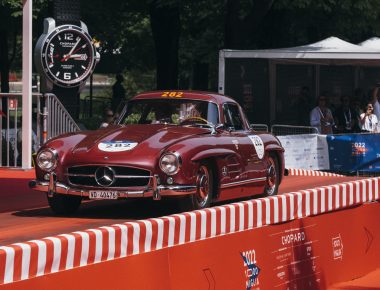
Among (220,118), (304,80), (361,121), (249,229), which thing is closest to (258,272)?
(249,229)

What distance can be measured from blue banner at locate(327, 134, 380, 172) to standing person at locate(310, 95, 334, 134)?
A: 103cm

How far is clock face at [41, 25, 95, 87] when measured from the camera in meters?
21.7

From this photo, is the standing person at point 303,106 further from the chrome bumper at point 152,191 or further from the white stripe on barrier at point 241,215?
the white stripe on barrier at point 241,215

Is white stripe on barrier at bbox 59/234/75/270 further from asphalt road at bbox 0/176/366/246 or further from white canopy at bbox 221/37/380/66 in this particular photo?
white canopy at bbox 221/37/380/66

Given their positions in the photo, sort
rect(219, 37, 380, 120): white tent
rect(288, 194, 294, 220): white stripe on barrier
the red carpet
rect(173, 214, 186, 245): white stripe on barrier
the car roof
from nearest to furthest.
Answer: rect(173, 214, 186, 245): white stripe on barrier → rect(288, 194, 294, 220): white stripe on barrier → the car roof → the red carpet → rect(219, 37, 380, 120): white tent

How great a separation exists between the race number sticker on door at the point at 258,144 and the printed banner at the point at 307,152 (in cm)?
871

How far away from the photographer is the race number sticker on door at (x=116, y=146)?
1241cm

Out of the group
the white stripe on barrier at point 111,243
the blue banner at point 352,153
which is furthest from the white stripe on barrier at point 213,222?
the blue banner at point 352,153

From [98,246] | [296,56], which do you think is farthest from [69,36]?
[98,246]

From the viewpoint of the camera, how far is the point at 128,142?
12.6 m

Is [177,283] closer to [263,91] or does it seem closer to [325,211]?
[325,211]

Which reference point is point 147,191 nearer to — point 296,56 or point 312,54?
point 296,56

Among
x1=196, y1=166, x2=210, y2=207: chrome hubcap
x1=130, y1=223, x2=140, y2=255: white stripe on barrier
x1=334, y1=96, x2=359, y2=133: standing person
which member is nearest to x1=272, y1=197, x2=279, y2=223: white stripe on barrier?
x1=196, y1=166, x2=210, y2=207: chrome hubcap

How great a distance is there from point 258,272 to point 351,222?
9.56 ft
